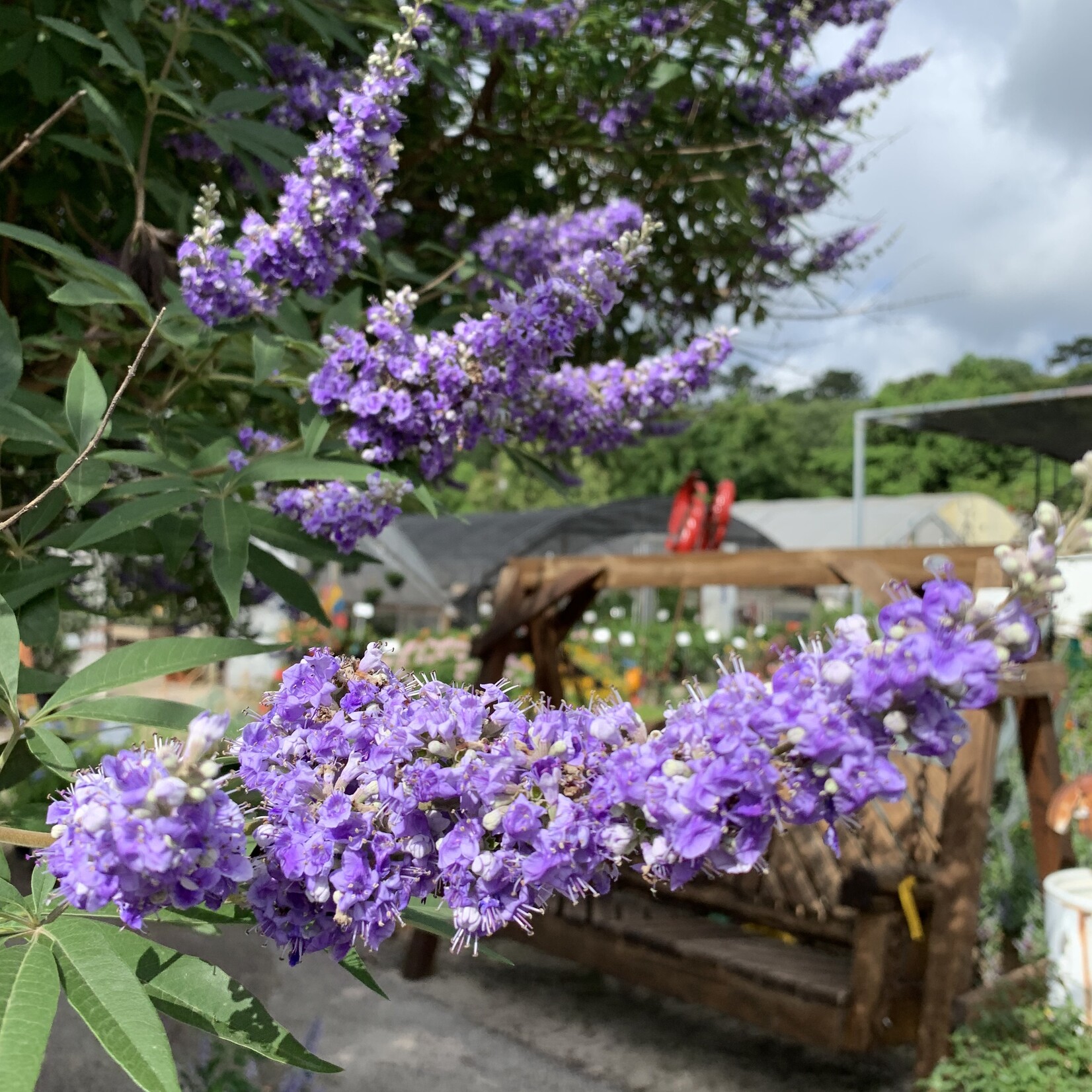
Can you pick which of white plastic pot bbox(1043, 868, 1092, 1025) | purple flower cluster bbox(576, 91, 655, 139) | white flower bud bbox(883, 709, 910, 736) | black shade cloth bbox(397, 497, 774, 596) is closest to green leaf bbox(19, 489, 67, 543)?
white flower bud bbox(883, 709, 910, 736)

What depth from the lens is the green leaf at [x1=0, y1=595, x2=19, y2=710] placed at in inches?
45.7

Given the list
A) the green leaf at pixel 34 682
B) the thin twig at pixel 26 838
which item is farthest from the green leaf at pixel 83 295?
the thin twig at pixel 26 838

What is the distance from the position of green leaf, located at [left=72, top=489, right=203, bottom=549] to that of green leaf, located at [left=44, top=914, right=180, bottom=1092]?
2.15 ft

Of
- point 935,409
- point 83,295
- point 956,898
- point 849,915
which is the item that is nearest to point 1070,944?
point 956,898

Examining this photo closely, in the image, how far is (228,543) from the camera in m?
1.65

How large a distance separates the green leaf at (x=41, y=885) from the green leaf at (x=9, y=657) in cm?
19

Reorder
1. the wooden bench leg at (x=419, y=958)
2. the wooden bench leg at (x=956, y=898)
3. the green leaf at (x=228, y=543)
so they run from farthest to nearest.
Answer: the wooden bench leg at (x=419, y=958), the wooden bench leg at (x=956, y=898), the green leaf at (x=228, y=543)

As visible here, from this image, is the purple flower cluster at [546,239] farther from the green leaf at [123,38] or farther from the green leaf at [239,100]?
the green leaf at [123,38]

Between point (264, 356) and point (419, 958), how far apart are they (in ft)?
10.0

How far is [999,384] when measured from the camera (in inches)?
2124

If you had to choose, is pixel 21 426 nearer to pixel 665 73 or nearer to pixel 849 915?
pixel 665 73

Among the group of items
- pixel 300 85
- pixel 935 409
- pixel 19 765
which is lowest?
pixel 19 765

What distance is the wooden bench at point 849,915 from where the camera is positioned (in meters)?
2.81

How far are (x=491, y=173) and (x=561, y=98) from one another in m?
0.34
